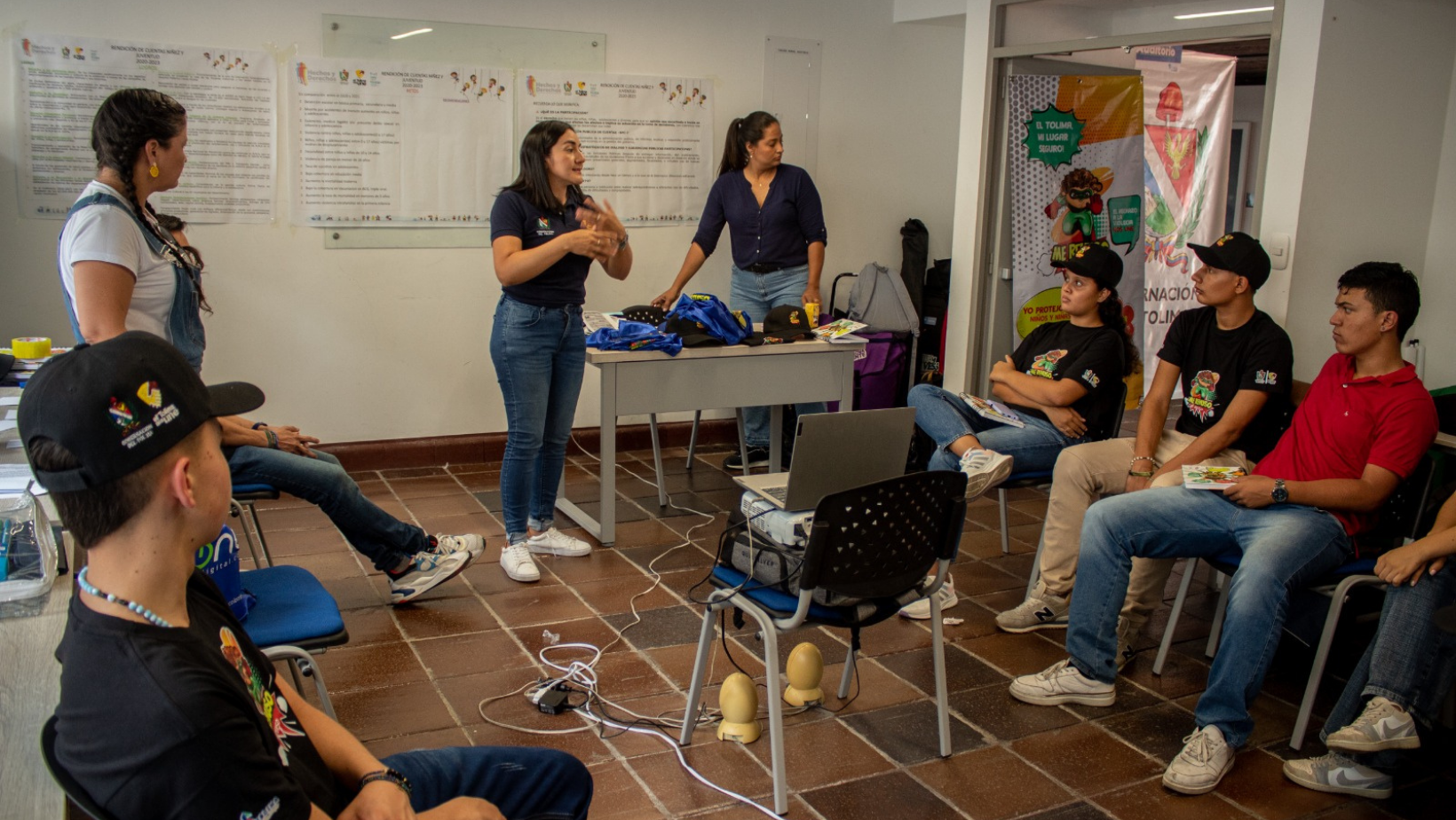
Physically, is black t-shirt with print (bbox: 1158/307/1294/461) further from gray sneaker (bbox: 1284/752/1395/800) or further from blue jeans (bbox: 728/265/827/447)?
blue jeans (bbox: 728/265/827/447)

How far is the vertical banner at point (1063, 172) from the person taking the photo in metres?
4.82

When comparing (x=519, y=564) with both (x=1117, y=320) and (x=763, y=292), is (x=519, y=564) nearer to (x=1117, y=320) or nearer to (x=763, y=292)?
(x=763, y=292)

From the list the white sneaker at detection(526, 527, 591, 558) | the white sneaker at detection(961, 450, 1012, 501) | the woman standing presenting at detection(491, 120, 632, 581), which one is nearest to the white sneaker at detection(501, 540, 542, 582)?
the woman standing presenting at detection(491, 120, 632, 581)

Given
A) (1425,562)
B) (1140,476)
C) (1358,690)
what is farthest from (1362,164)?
(1358,690)

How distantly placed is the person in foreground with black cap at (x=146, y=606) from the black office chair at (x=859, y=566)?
1229 millimetres

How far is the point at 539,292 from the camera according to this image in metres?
3.72

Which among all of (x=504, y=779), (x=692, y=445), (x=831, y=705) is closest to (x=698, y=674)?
(x=831, y=705)

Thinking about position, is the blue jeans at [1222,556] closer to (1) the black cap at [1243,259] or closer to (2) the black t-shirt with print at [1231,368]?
(2) the black t-shirt with print at [1231,368]

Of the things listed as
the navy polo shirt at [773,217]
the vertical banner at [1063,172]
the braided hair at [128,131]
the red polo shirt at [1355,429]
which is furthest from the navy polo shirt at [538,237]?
the red polo shirt at [1355,429]

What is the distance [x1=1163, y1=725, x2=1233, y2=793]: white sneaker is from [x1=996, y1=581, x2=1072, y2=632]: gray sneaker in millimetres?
824

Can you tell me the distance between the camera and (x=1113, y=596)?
297cm

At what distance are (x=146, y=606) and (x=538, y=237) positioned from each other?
2.60 metres

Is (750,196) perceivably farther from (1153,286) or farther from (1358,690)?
(1358,690)

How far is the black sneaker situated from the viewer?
5.43 meters
